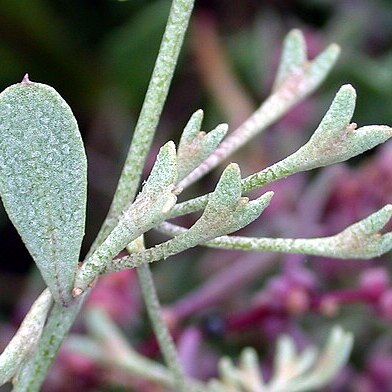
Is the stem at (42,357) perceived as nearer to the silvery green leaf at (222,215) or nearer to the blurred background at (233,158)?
the silvery green leaf at (222,215)

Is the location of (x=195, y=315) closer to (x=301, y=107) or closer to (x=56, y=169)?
(x=301, y=107)

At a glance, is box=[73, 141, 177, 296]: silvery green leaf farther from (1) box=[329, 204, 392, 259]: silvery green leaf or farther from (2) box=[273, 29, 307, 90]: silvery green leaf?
(2) box=[273, 29, 307, 90]: silvery green leaf

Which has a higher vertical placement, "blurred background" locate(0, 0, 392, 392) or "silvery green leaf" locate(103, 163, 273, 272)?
"blurred background" locate(0, 0, 392, 392)

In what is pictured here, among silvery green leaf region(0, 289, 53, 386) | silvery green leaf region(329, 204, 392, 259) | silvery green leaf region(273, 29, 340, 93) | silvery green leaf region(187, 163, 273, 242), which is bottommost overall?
silvery green leaf region(0, 289, 53, 386)

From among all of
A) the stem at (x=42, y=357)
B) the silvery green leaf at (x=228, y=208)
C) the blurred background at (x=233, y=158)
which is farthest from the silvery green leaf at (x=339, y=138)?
the blurred background at (x=233, y=158)

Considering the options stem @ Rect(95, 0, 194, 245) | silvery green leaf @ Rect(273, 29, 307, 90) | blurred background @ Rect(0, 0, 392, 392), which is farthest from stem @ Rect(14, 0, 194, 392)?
blurred background @ Rect(0, 0, 392, 392)

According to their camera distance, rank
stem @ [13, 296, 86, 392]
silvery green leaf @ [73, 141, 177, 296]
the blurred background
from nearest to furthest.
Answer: silvery green leaf @ [73, 141, 177, 296], stem @ [13, 296, 86, 392], the blurred background

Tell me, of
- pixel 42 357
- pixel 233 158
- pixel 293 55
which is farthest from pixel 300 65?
pixel 233 158

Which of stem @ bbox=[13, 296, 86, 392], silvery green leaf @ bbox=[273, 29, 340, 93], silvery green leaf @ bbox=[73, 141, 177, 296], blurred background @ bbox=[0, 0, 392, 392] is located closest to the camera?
silvery green leaf @ bbox=[73, 141, 177, 296]
